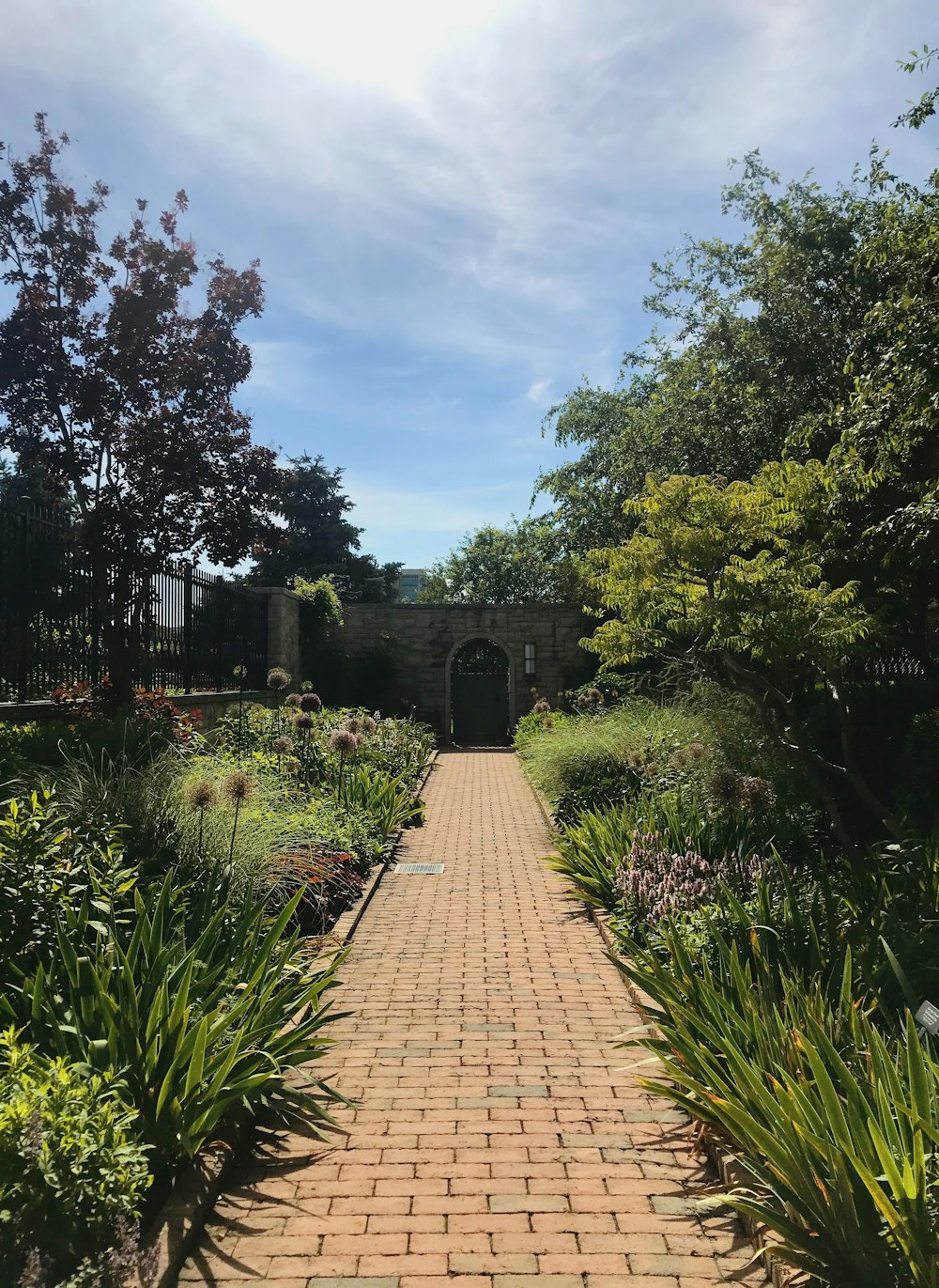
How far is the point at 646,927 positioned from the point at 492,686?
1819 centimetres

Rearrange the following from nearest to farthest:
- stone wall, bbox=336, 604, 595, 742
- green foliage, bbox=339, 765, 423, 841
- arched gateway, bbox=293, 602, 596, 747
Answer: green foliage, bbox=339, 765, 423, 841 < arched gateway, bbox=293, 602, 596, 747 < stone wall, bbox=336, 604, 595, 742

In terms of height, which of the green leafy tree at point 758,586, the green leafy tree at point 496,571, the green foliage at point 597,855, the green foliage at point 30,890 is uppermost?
the green leafy tree at point 496,571

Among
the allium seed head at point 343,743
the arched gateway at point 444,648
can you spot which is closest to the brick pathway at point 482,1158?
the allium seed head at point 343,743

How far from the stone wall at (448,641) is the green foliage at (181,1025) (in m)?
18.3

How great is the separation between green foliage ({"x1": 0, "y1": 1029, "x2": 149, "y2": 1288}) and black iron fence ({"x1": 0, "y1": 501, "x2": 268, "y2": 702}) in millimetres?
6309

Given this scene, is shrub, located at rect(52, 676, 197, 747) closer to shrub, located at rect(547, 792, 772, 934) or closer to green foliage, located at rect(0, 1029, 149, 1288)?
shrub, located at rect(547, 792, 772, 934)

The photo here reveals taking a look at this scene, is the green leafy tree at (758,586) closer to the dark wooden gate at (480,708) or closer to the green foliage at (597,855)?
the green foliage at (597,855)

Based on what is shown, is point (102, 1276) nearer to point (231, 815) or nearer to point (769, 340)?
point (231, 815)

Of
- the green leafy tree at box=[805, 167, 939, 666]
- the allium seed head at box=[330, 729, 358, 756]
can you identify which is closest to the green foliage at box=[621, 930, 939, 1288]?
the green leafy tree at box=[805, 167, 939, 666]

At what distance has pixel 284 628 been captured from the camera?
709 inches

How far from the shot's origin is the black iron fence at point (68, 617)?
8039 millimetres

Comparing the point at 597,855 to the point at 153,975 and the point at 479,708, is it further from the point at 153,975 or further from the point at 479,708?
the point at 479,708

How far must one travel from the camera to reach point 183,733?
8.60 metres

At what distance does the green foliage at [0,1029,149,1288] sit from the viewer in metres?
2.02
